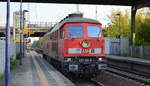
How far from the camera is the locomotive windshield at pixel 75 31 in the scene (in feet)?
57.5

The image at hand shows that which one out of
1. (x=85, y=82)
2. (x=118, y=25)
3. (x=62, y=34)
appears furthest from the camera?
(x=118, y=25)

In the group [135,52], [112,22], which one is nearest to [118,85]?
[135,52]

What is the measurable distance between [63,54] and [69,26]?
1.74 metres

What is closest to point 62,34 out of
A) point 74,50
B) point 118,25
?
point 74,50

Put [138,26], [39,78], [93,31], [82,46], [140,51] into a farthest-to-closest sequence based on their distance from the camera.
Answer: [138,26], [140,51], [93,31], [82,46], [39,78]

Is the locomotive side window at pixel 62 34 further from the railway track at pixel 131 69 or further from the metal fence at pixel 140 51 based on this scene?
the metal fence at pixel 140 51

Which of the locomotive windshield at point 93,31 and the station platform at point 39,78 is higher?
the locomotive windshield at point 93,31

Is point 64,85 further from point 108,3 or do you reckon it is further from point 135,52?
point 135,52

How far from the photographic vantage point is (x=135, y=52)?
4472cm

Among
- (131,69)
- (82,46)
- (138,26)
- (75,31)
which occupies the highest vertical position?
(138,26)

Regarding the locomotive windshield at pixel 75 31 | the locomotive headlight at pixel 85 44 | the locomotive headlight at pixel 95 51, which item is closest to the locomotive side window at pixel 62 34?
the locomotive windshield at pixel 75 31

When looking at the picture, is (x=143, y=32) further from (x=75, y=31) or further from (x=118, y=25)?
(x=75, y=31)

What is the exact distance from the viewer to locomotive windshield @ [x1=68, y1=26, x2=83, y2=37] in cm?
1753

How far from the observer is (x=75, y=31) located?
697 inches
